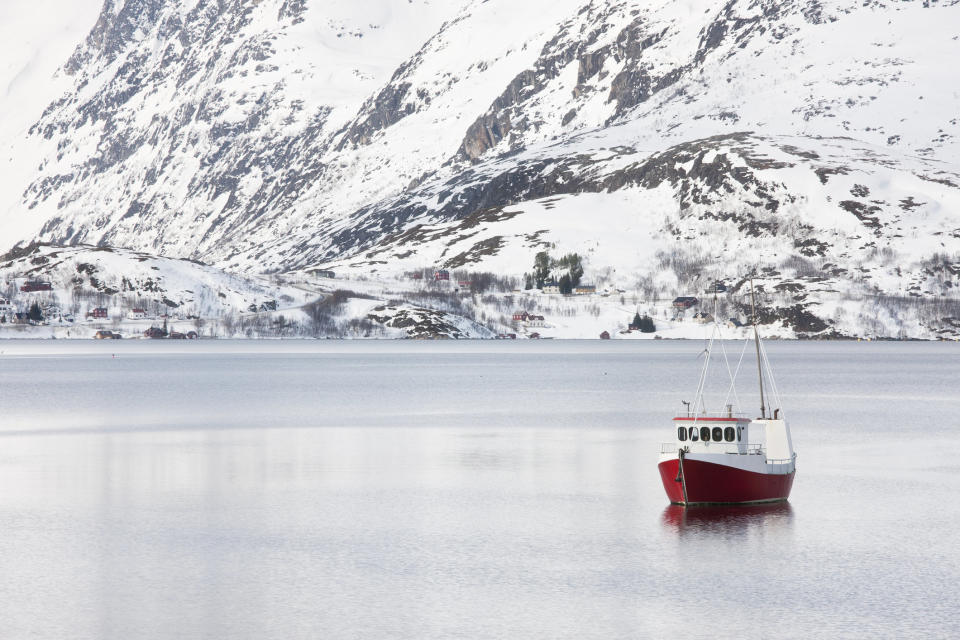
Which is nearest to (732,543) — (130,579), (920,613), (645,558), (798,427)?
(645,558)

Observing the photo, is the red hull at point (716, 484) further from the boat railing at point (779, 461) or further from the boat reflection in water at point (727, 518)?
the boat railing at point (779, 461)

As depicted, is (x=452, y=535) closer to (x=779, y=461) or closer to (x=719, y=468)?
(x=719, y=468)

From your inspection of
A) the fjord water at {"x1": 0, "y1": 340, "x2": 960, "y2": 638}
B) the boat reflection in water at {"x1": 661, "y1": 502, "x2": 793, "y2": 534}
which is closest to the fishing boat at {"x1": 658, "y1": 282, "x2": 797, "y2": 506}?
the boat reflection in water at {"x1": 661, "y1": 502, "x2": 793, "y2": 534}

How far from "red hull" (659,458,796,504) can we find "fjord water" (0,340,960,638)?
1043mm

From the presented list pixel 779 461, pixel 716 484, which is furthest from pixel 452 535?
pixel 779 461

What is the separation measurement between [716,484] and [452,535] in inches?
553

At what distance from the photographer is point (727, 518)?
58125mm

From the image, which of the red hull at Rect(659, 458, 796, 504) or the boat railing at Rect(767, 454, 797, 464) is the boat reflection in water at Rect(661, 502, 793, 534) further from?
the boat railing at Rect(767, 454, 797, 464)

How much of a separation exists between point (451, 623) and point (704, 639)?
7.40 metres

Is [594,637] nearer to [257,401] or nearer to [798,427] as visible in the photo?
[798,427]

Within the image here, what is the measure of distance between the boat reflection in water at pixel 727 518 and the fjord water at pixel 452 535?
0.74 ft

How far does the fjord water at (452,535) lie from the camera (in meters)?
40.1

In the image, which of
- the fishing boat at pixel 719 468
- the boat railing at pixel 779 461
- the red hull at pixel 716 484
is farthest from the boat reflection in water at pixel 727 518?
the boat railing at pixel 779 461

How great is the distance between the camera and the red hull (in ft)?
199
